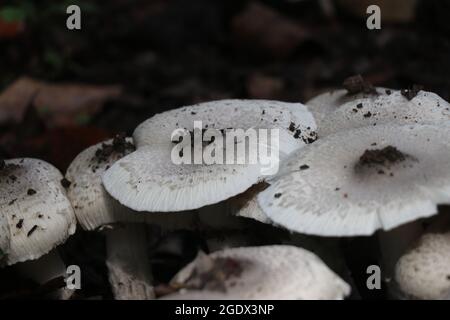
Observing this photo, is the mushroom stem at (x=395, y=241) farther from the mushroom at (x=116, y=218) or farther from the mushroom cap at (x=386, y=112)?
the mushroom at (x=116, y=218)

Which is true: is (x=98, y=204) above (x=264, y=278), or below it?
above

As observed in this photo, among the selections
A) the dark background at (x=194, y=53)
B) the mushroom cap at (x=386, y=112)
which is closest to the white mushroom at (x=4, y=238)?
the mushroom cap at (x=386, y=112)

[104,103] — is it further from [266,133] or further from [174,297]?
[174,297]

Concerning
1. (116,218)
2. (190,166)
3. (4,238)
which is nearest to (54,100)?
(116,218)

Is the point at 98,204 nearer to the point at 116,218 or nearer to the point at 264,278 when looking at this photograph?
the point at 116,218

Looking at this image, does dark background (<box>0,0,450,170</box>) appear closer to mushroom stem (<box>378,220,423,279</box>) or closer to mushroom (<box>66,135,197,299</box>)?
mushroom (<box>66,135,197,299</box>)

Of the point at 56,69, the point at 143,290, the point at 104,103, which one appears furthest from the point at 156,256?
the point at 56,69

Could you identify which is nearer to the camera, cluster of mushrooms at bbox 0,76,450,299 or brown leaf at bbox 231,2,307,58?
cluster of mushrooms at bbox 0,76,450,299

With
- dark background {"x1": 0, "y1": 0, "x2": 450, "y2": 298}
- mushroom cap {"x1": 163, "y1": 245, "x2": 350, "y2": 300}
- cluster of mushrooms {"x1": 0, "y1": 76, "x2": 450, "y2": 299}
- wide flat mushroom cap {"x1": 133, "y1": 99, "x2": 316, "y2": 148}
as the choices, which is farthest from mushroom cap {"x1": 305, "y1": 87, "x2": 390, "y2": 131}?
dark background {"x1": 0, "y1": 0, "x2": 450, "y2": 298}
